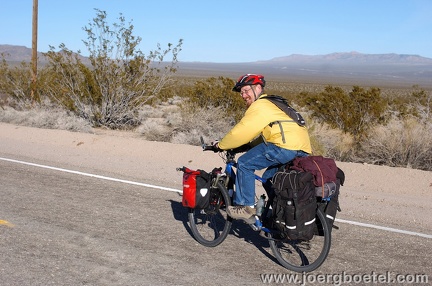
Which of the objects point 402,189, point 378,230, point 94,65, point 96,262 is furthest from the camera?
point 94,65

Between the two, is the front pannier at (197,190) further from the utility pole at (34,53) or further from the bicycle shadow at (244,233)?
the utility pole at (34,53)

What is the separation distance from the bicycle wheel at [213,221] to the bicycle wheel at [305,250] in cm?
69

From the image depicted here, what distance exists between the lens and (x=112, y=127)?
19.4 meters

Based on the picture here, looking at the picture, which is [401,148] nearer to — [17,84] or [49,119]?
[49,119]

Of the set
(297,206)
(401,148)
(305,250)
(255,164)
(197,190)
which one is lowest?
(305,250)

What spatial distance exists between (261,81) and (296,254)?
1.92 m

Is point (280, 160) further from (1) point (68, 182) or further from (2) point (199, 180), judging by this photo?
(1) point (68, 182)

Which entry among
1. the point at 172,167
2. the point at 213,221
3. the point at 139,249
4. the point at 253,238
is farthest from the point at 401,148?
the point at 139,249

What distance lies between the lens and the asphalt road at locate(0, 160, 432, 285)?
531cm

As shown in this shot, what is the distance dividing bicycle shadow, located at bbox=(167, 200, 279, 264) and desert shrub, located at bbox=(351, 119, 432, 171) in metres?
5.40

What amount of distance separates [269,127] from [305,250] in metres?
1.45

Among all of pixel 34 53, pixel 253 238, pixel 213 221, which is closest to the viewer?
pixel 253 238

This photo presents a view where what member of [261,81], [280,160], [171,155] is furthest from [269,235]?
[171,155]

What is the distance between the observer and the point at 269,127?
5.73m
